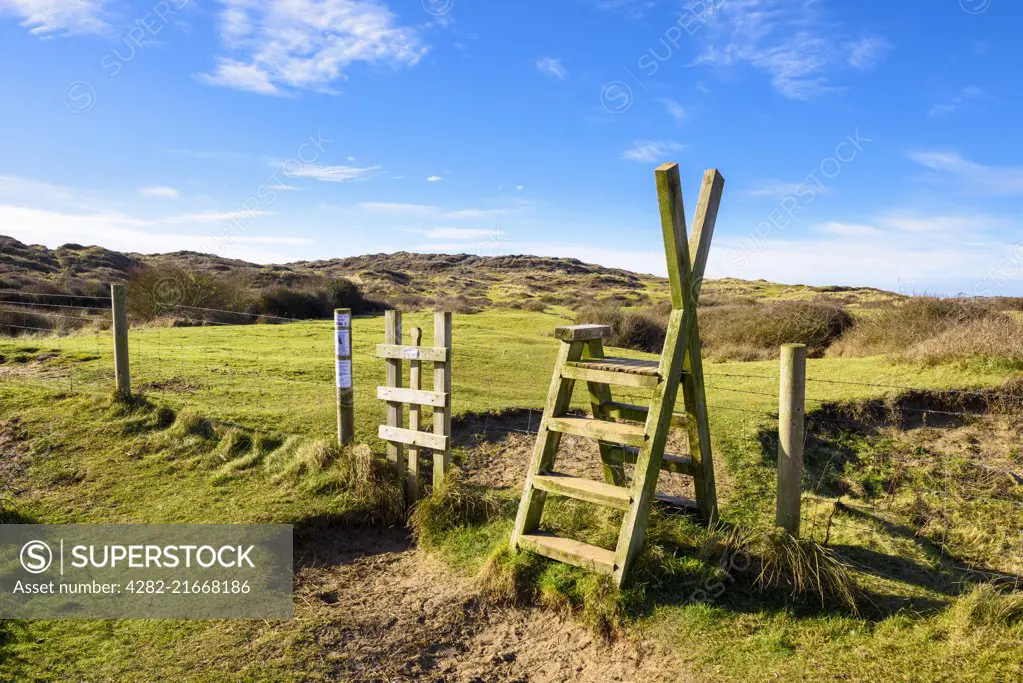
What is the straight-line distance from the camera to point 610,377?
5.54 metres

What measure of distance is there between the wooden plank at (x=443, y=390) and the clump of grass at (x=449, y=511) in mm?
213

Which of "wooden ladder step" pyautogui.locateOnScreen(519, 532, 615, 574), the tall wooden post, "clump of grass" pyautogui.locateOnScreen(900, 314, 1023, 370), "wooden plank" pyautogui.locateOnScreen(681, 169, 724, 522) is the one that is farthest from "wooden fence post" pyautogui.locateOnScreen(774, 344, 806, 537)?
"clump of grass" pyautogui.locateOnScreen(900, 314, 1023, 370)

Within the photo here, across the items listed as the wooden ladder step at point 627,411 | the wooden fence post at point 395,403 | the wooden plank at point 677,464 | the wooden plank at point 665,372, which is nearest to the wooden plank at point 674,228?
the wooden plank at point 665,372

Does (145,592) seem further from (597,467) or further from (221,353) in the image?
(221,353)

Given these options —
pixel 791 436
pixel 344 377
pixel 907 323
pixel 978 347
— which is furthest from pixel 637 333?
pixel 791 436

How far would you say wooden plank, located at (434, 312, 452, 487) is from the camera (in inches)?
274

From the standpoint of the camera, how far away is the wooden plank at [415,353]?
700cm

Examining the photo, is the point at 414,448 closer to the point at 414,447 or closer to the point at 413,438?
the point at 414,447

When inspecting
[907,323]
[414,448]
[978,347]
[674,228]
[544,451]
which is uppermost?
[674,228]

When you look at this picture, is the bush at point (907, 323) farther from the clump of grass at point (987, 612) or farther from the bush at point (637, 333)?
the clump of grass at point (987, 612)

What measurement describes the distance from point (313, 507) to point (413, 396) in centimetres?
162

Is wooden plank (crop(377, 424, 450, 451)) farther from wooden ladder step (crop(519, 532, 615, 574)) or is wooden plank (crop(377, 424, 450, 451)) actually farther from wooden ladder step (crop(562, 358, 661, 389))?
wooden ladder step (crop(562, 358, 661, 389))

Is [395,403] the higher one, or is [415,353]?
[415,353]

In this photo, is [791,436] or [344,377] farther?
[344,377]
